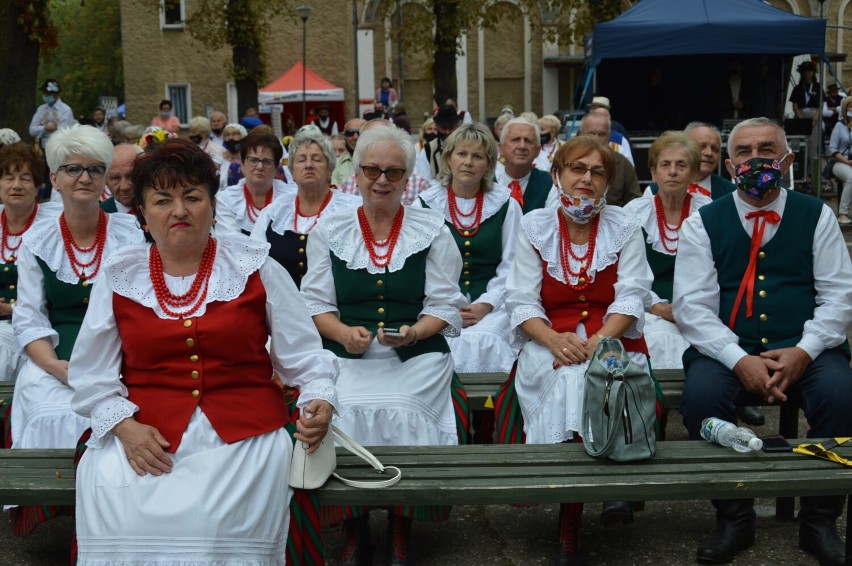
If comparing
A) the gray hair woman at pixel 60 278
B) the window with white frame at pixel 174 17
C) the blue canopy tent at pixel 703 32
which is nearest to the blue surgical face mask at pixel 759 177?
the gray hair woman at pixel 60 278

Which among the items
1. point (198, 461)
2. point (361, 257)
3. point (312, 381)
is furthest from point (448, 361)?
point (198, 461)

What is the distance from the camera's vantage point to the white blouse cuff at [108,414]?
3236mm

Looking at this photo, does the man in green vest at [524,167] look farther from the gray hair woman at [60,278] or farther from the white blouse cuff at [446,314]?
the gray hair woman at [60,278]

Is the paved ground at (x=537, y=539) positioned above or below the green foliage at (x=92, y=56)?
below

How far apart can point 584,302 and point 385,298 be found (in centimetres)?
84

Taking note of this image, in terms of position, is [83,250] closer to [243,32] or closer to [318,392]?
[318,392]

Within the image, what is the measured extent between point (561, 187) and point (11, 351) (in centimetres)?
274

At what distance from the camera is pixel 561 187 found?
461 centimetres

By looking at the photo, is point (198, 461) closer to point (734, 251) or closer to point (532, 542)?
point (532, 542)

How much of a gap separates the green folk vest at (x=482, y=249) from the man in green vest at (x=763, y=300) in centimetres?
138

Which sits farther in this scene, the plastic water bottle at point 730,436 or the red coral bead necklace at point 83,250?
the red coral bead necklace at point 83,250

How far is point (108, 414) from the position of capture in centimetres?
324

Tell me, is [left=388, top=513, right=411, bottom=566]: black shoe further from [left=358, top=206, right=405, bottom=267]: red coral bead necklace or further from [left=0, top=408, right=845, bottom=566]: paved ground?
[left=358, top=206, right=405, bottom=267]: red coral bead necklace

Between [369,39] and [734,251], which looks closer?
[734,251]
